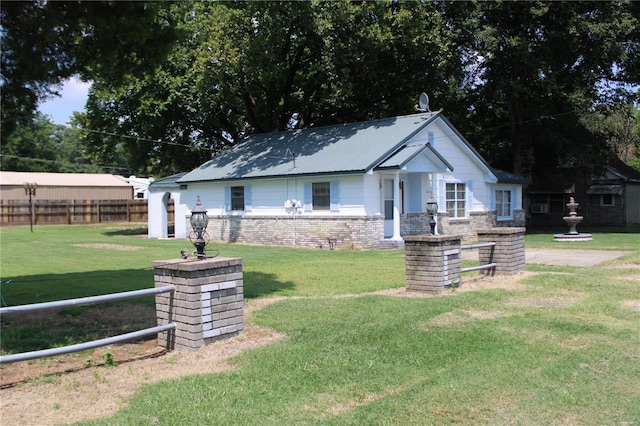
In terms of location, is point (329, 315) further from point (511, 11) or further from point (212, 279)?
point (511, 11)

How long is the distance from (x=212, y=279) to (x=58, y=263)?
10.1 metres

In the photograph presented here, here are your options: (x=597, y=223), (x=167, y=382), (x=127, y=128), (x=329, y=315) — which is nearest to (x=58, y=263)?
(x=329, y=315)

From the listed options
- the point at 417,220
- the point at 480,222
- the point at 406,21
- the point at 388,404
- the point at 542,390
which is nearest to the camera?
the point at 388,404

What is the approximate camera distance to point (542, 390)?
16.0 ft

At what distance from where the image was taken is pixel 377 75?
2769 cm

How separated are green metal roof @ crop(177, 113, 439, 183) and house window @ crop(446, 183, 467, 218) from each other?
3408 millimetres

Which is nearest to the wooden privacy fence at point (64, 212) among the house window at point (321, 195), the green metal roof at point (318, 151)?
the green metal roof at point (318, 151)

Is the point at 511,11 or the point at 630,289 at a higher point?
the point at 511,11

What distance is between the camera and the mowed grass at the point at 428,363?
174 inches

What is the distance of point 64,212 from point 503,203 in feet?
97.3

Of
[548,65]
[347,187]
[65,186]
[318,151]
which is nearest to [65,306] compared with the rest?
[347,187]

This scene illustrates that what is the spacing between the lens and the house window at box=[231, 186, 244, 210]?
24000mm

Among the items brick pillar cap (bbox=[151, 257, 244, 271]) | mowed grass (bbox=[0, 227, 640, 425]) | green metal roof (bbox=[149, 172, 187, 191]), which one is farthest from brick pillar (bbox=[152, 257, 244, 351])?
green metal roof (bbox=[149, 172, 187, 191])

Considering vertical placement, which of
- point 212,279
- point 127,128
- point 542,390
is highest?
point 127,128
